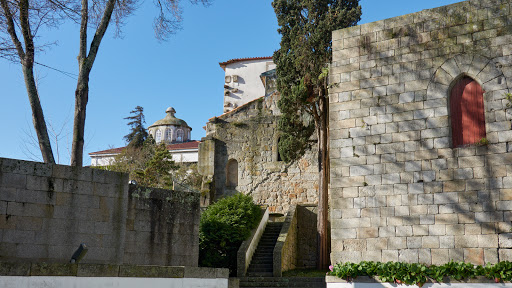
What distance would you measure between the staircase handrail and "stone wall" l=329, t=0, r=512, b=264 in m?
8.08

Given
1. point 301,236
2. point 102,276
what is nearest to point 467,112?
point 102,276

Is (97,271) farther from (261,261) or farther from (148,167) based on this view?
(148,167)

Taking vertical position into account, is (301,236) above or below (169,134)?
below

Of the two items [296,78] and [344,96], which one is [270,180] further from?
[344,96]

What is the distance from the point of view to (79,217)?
10273 millimetres

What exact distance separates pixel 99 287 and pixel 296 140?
16.6 meters

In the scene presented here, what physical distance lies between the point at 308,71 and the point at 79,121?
1133cm

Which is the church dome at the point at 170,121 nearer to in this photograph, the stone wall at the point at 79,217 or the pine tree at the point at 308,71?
the pine tree at the point at 308,71

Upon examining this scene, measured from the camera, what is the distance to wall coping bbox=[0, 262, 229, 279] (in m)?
6.04

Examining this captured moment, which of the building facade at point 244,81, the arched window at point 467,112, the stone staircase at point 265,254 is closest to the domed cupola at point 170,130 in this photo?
the building facade at point 244,81

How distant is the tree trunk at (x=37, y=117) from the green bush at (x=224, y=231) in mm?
8106

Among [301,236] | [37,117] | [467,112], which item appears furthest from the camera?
[301,236]

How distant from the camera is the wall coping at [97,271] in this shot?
6.04 meters

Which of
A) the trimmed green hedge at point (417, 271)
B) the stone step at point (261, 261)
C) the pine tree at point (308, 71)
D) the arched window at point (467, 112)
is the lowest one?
the stone step at point (261, 261)
